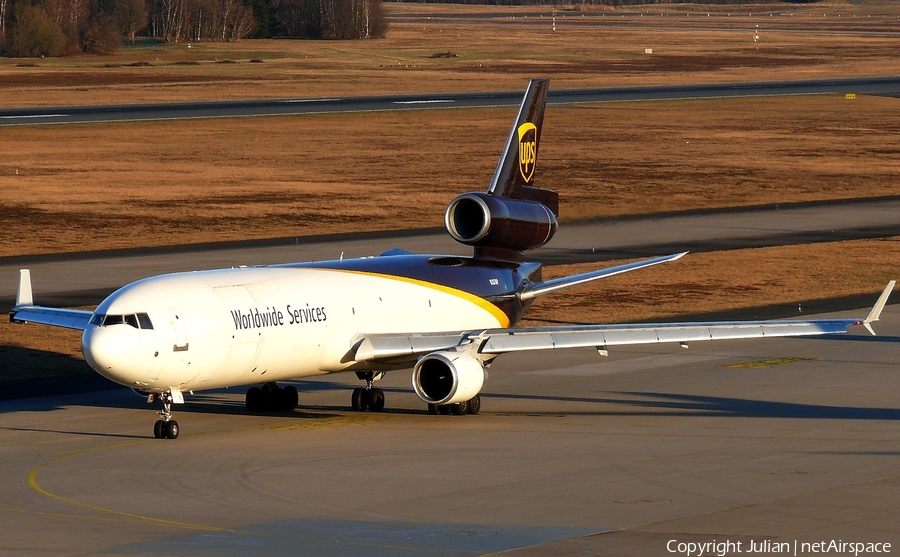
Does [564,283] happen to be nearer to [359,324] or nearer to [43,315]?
Answer: [359,324]

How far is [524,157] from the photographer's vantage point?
140ft

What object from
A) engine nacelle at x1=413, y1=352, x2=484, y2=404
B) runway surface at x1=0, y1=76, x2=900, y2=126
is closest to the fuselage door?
engine nacelle at x1=413, y1=352, x2=484, y2=404

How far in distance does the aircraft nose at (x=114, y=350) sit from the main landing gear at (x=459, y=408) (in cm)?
804

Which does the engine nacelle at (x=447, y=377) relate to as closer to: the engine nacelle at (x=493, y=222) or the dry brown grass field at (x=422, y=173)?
the engine nacelle at (x=493, y=222)

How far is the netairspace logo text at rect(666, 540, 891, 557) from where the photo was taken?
23.2m

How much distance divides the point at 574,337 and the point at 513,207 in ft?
21.4

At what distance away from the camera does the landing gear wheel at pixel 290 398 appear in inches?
1499

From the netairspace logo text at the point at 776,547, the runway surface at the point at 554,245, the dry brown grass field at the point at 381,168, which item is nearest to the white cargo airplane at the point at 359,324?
the netairspace logo text at the point at 776,547

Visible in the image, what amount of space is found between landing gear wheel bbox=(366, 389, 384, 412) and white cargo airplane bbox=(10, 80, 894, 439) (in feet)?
0.13

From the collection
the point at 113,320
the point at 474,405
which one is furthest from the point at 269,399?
the point at 113,320

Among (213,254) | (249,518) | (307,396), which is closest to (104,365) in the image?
(249,518)

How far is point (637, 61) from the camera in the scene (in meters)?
200

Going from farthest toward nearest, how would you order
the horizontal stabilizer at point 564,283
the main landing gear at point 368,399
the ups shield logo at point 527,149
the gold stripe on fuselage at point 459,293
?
1. the ups shield logo at point 527,149
2. the horizontal stabilizer at point 564,283
3. the main landing gear at point 368,399
4. the gold stripe on fuselage at point 459,293

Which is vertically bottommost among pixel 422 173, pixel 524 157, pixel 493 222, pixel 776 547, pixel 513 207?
pixel 776 547
